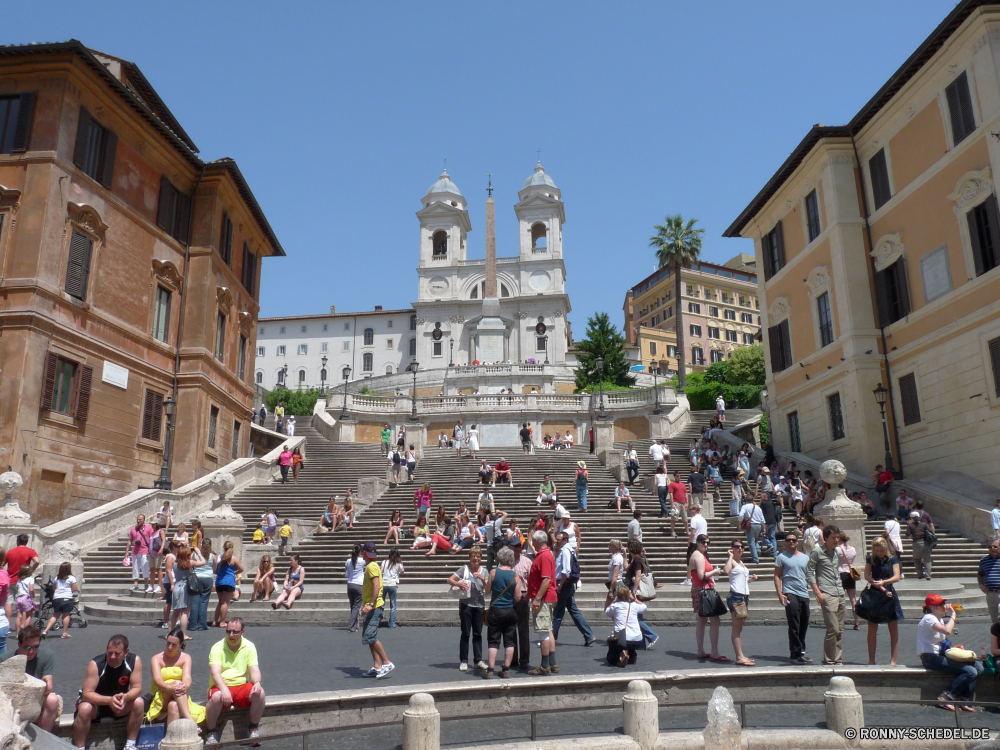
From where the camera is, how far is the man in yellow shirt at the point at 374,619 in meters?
9.39

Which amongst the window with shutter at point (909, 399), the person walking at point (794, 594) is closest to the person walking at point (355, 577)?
the person walking at point (794, 594)

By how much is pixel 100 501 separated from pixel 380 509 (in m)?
7.76

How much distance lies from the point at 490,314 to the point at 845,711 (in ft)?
243

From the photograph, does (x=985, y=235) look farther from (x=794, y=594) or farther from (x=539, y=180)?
(x=539, y=180)

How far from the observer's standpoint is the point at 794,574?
969 centimetres

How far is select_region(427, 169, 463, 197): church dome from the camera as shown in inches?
3600

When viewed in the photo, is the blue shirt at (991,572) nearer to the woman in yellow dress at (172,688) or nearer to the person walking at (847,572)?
the person walking at (847,572)

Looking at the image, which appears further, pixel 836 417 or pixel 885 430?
pixel 836 417

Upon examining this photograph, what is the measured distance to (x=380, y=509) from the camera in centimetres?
2233

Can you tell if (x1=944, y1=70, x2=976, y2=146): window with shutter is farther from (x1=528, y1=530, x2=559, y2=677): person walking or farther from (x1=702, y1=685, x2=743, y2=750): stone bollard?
(x1=702, y1=685, x2=743, y2=750): stone bollard

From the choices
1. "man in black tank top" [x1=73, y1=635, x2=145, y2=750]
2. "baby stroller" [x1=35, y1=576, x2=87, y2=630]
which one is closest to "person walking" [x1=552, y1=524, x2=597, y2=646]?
"man in black tank top" [x1=73, y1=635, x2=145, y2=750]

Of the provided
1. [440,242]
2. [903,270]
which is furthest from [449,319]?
[903,270]

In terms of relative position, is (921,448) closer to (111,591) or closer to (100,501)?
(111,591)

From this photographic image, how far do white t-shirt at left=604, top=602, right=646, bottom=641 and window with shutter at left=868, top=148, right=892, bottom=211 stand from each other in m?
19.1
